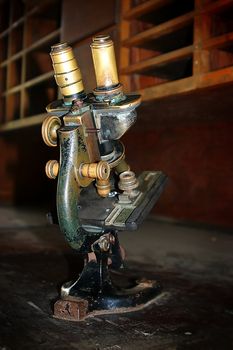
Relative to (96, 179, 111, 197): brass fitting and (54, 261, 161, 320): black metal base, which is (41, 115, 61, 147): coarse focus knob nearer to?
(96, 179, 111, 197): brass fitting

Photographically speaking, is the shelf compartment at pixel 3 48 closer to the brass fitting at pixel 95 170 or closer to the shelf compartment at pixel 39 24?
the shelf compartment at pixel 39 24

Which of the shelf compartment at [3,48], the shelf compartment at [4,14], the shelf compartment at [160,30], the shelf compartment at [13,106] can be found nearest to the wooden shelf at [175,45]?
the shelf compartment at [160,30]

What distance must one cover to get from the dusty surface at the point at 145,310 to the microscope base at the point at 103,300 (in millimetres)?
19

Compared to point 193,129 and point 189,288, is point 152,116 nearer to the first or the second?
point 193,129

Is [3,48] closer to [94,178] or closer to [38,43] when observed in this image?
[38,43]

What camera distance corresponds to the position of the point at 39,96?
270cm

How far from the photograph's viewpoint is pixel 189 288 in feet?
3.36

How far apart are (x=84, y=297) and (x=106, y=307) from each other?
0.16 feet

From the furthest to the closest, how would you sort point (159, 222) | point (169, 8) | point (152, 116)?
1. point (159, 222)
2. point (152, 116)
3. point (169, 8)

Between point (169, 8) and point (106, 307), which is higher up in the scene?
point (169, 8)

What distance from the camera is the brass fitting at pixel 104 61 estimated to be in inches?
31.0

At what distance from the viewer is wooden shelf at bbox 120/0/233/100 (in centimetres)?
132

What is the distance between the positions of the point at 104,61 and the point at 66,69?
0.07 meters

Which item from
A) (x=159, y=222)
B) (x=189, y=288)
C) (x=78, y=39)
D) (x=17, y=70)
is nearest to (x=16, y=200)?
(x=17, y=70)
